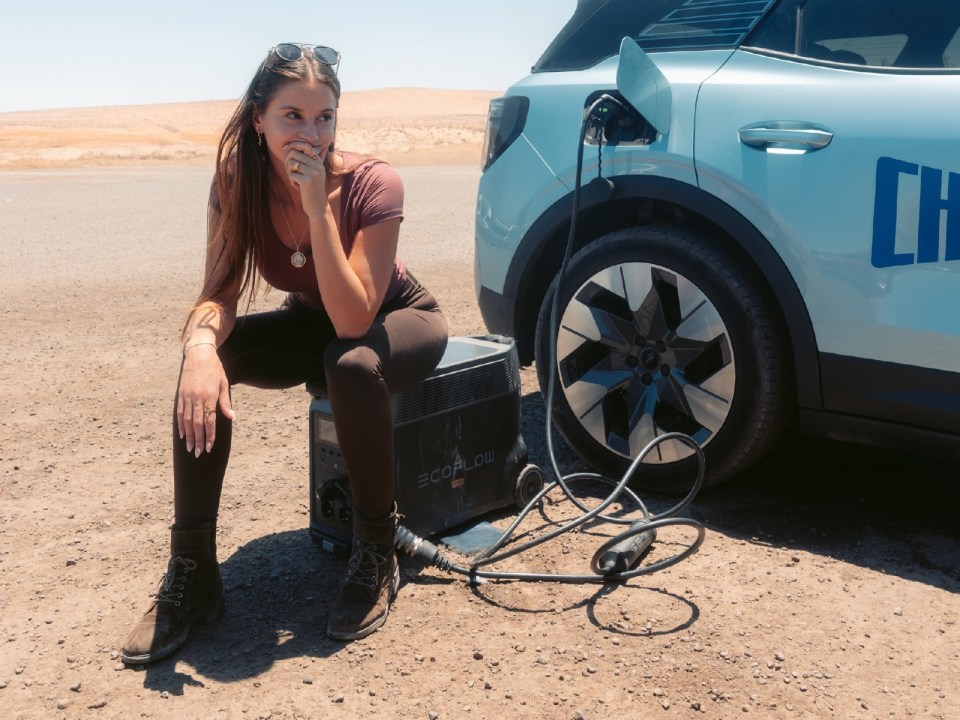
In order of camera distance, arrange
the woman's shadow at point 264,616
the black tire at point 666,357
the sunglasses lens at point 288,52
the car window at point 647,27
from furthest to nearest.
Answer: the car window at point 647,27 → the black tire at point 666,357 → the sunglasses lens at point 288,52 → the woman's shadow at point 264,616

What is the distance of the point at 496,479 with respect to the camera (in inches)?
128

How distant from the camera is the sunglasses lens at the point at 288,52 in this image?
2576 millimetres

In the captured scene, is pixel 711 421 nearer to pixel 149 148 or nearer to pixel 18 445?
pixel 18 445

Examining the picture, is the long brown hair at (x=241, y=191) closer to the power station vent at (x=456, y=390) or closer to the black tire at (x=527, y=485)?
the power station vent at (x=456, y=390)

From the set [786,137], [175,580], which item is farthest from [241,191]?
[786,137]

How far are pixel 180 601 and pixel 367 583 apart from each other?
18.8 inches

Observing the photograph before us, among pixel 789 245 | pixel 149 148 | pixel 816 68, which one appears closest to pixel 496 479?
pixel 789 245

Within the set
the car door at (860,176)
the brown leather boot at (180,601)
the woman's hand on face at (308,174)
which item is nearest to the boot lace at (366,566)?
the brown leather boot at (180,601)

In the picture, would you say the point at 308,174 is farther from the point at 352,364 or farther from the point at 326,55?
the point at 352,364

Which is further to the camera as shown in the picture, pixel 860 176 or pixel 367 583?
pixel 860 176

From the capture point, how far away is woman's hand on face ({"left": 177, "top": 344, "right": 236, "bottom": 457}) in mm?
2480

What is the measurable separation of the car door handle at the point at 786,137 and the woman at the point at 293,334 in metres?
1.10

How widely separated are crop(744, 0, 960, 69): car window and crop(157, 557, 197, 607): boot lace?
2301 mm

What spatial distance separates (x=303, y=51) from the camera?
8.54 feet
